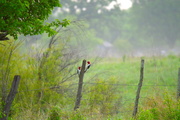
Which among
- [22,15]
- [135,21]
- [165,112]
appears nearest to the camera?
[22,15]

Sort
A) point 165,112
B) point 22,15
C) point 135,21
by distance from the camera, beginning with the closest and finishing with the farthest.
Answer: point 22,15, point 165,112, point 135,21

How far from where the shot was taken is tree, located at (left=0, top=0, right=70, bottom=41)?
6242mm

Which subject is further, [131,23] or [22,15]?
[131,23]

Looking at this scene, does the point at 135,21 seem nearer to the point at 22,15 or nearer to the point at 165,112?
the point at 165,112

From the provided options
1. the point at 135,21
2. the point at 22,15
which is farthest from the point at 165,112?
the point at 135,21

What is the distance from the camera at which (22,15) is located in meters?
6.80

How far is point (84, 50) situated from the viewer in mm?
10078

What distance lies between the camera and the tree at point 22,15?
20.5ft

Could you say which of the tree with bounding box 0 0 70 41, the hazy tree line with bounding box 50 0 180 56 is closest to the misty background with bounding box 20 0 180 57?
the hazy tree line with bounding box 50 0 180 56

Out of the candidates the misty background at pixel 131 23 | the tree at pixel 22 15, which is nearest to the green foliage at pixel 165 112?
the tree at pixel 22 15

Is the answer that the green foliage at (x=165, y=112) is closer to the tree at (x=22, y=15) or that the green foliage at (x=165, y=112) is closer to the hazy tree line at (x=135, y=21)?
the tree at (x=22, y=15)


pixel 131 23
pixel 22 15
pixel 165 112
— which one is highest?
pixel 131 23

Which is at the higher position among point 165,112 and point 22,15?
point 22,15

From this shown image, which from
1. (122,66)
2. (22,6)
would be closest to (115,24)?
(122,66)
